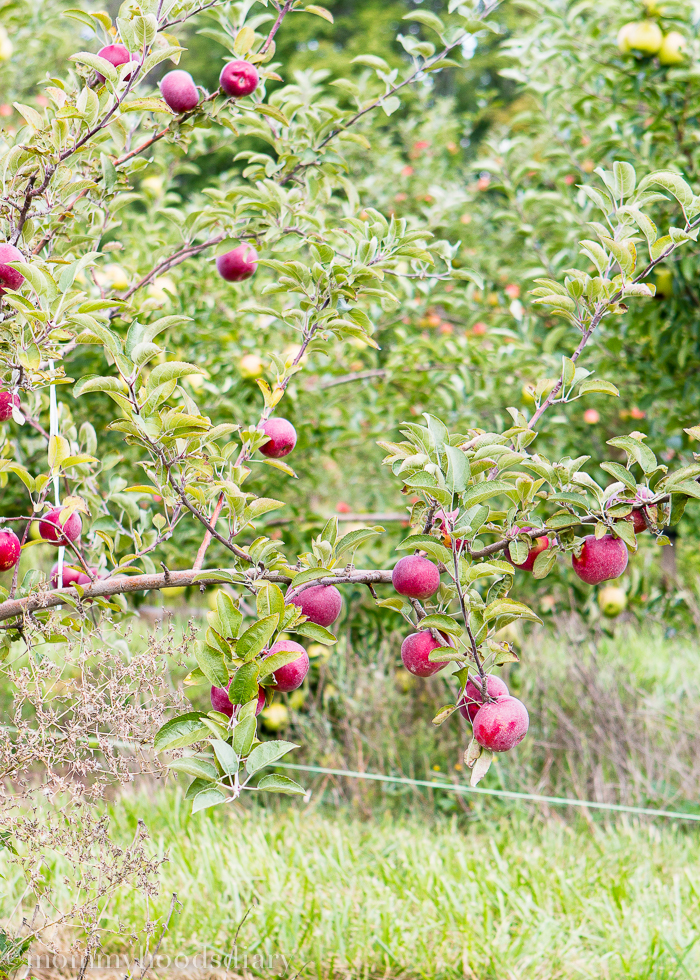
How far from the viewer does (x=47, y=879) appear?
179cm

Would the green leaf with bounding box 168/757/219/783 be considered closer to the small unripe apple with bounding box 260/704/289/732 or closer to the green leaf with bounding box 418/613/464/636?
the green leaf with bounding box 418/613/464/636

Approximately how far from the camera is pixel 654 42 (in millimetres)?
2658

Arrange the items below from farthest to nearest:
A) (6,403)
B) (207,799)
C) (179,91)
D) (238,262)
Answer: (238,262)
(179,91)
(6,403)
(207,799)

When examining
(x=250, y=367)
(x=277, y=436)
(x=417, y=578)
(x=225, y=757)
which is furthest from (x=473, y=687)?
(x=250, y=367)

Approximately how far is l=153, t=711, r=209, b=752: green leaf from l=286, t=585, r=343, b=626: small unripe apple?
23cm

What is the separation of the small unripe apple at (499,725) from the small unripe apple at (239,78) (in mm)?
1146

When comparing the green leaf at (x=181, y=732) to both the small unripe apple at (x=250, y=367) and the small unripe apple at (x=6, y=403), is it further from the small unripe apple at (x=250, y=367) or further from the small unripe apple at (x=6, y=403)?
the small unripe apple at (x=250, y=367)

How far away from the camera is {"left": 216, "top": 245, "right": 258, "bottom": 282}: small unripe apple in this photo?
5.34 feet

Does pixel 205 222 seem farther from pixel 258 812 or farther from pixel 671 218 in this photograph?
pixel 258 812

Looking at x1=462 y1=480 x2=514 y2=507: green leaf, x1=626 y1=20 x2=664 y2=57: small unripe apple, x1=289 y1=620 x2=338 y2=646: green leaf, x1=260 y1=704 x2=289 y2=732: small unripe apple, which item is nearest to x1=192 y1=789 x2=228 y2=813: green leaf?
x1=289 y1=620 x2=338 y2=646: green leaf

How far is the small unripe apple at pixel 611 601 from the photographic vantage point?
3109 mm

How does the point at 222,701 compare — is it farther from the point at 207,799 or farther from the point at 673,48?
the point at 673,48

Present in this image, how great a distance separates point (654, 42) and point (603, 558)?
7.37 ft

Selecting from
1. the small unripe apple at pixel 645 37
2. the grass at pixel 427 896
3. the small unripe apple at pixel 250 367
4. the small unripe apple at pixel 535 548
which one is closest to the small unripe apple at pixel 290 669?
the small unripe apple at pixel 535 548
